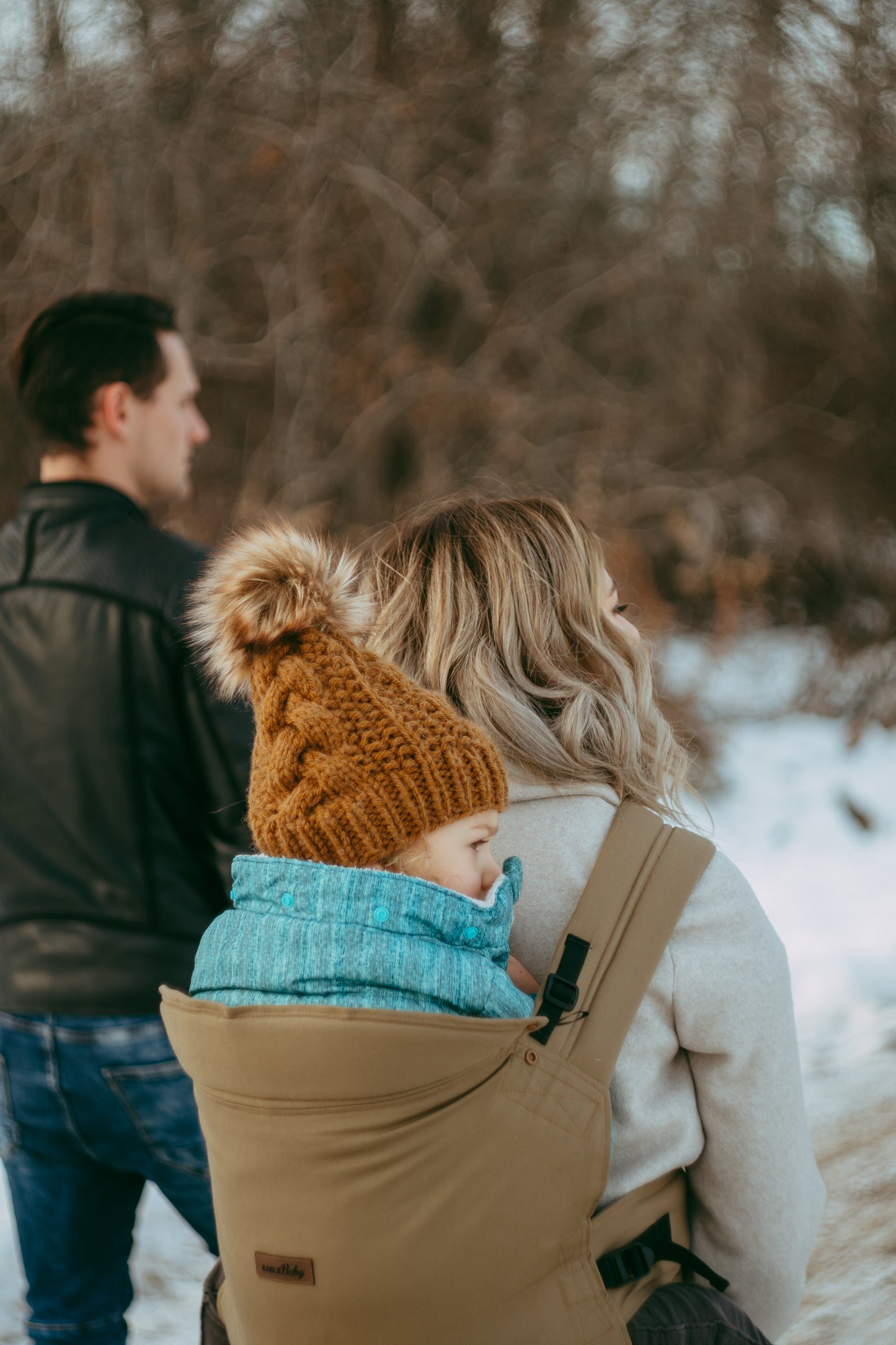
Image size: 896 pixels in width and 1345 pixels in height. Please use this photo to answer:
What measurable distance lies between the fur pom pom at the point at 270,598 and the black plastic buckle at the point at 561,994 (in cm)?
46

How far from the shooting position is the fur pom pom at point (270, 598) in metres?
1.20

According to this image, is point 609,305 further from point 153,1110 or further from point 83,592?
point 153,1110

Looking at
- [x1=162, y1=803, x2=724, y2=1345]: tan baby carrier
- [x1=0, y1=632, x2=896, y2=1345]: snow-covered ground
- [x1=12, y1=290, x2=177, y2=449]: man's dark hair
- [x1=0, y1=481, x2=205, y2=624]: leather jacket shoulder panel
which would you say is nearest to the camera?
[x1=162, y1=803, x2=724, y2=1345]: tan baby carrier

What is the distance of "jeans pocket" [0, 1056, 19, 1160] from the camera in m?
1.86

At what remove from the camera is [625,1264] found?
1.22 meters

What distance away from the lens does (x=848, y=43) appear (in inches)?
236

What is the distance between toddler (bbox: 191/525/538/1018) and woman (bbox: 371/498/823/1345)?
5.9 inches

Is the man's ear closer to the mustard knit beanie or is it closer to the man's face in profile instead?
the man's face in profile

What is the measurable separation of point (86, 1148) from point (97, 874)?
48 centimetres

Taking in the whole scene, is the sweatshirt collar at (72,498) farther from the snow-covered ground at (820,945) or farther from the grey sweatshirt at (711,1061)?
the snow-covered ground at (820,945)

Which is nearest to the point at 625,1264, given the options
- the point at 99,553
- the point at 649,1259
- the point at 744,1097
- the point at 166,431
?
the point at 649,1259

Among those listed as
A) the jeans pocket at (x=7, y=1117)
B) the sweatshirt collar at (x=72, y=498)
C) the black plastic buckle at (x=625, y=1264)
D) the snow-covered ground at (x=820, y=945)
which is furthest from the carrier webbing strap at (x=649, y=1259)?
the sweatshirt collar at (x=72, y=498)

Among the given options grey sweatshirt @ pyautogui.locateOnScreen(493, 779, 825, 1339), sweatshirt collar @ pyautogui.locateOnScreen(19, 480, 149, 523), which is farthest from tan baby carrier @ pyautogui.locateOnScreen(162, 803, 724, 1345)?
sweatshirt collar @ pyautogui.locateOnScreen(19, 480, 149, 523)

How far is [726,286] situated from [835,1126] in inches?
216
